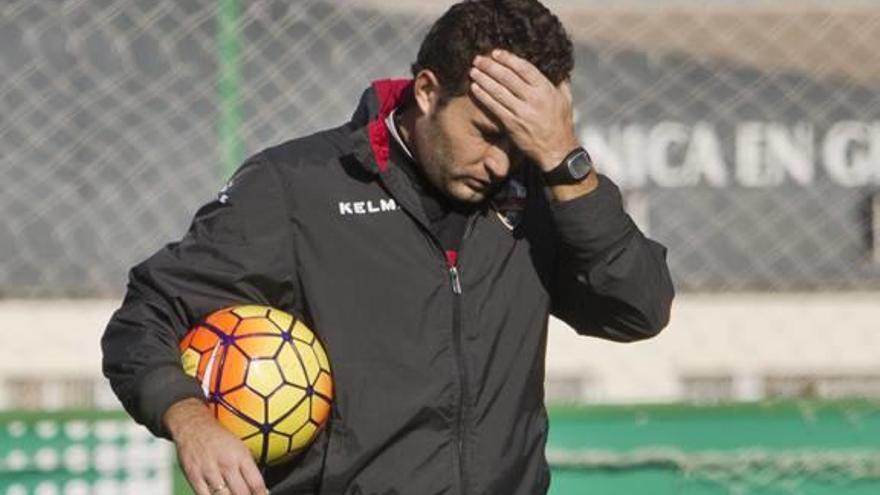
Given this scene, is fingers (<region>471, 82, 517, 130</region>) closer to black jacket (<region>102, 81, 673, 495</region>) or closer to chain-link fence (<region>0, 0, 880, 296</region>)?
black jacket (<region>102, 81, 673, 495</region>)

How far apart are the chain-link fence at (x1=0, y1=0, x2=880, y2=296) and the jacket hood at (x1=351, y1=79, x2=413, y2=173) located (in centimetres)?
312

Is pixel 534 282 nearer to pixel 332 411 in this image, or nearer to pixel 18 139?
pixel 332 411

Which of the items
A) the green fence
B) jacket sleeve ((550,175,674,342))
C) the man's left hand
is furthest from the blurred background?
the man's left hand

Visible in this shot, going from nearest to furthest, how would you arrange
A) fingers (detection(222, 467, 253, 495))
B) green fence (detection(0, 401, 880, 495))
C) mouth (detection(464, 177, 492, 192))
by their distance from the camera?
fingers (detection(222, 467, 253, 495)), mouth (detection(464, 177, 492, 192)), green fence (detection(0, 401, 880, 495))

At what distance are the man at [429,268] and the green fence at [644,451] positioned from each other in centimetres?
254

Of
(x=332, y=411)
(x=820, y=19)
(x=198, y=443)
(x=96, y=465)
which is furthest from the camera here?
(x=820, y=19)

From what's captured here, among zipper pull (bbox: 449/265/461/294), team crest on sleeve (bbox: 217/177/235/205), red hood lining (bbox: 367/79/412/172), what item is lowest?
zipper pull (bbox: 449/265/461/294)

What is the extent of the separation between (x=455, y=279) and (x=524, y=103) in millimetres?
396

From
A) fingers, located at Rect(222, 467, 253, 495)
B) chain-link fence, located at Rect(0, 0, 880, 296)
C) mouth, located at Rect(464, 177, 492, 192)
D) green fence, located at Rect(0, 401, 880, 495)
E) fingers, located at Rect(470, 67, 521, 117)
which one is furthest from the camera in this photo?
chain-link fence, located at Rect(0, 0, 880, 296)

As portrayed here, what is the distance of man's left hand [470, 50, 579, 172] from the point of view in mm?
3838

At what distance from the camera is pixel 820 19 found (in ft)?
26.7

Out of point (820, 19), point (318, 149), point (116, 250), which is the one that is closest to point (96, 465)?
point (116, 250)

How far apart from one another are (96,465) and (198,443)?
3.09 meters

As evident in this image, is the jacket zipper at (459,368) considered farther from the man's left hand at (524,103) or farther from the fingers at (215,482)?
the fingers at (215,482)
